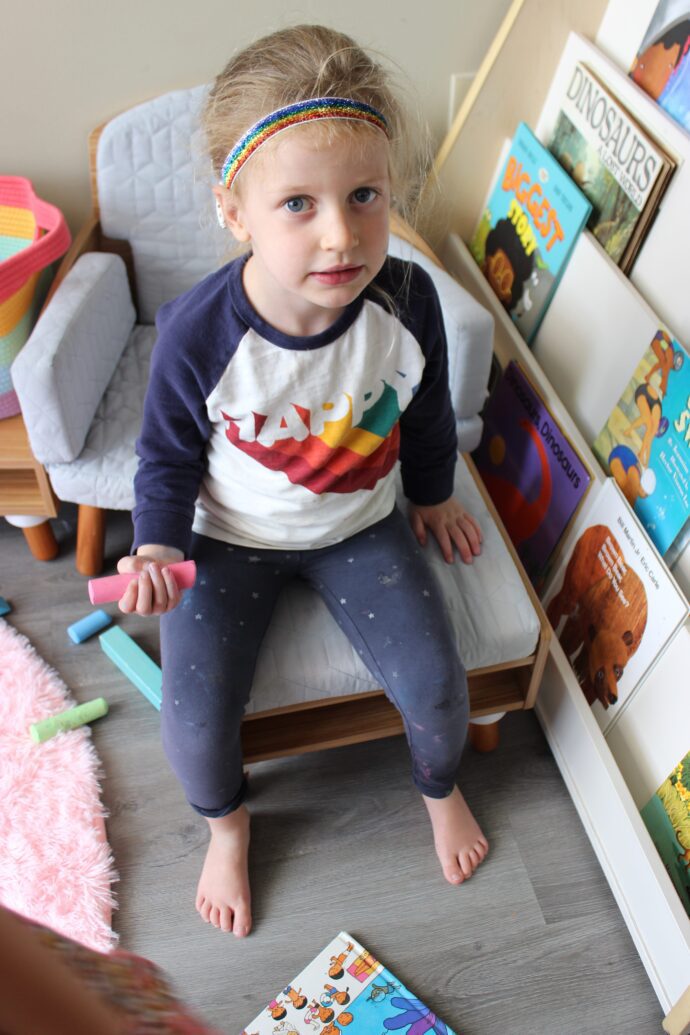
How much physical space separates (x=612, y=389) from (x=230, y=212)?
598 mm

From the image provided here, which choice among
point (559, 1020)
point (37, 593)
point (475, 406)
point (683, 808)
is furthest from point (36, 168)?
point (559, 1020)

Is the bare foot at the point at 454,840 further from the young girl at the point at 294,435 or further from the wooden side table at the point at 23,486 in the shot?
the wooden side table at the point at 23,486

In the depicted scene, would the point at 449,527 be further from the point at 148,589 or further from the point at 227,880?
the point at 227,880

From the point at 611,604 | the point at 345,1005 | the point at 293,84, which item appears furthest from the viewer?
the point at 611,604

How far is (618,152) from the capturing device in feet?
3.94

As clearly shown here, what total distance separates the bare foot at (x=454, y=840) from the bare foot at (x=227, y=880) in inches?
10.3

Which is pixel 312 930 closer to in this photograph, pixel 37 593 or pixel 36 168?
pixel 37 593

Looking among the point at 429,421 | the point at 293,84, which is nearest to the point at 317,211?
the point at 293,84

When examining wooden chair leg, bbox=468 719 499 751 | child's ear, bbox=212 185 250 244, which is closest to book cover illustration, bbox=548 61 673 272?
child's ear, bbox=212 185 250 244

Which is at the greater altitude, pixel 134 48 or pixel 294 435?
pixel 134 48

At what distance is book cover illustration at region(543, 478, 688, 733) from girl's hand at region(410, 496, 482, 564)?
161 mm

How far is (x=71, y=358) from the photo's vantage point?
4.05 feet

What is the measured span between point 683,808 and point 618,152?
2.84 feet

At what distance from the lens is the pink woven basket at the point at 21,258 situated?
4.13 feet
